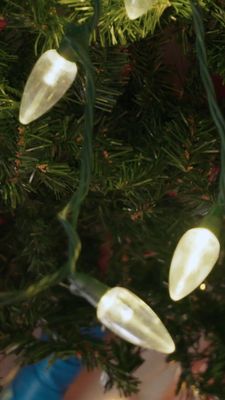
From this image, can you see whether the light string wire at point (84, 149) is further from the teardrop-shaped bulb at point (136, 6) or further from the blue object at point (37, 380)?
the blue object at point (37, 380)

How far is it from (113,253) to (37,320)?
0.37 ft

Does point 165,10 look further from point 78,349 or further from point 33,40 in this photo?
point 78,349

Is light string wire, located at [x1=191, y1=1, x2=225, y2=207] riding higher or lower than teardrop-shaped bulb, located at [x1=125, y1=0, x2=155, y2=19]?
lower

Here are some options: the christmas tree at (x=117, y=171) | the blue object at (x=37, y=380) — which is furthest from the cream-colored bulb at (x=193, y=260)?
the blue object at (x=37, y=380)

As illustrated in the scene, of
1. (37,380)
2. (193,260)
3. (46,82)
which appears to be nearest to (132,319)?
(193,260)

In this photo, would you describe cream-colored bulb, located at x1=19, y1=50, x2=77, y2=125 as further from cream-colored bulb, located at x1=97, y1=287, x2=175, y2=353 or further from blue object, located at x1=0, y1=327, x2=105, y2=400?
blue object, located at x1=0, y1=327, x2=105, y2=400

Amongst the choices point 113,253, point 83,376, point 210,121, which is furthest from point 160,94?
point 83,376

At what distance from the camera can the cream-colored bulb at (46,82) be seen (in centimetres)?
34

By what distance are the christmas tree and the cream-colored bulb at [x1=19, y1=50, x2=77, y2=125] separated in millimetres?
44

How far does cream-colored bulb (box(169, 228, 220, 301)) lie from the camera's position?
35 cm

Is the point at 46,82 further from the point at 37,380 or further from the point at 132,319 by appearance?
the point at 37,380

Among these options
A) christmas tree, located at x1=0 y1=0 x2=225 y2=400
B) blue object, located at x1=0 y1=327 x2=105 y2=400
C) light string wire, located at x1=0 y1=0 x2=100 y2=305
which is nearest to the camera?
light string wire, located at x1=0 y1=0 x2=100 y2=305

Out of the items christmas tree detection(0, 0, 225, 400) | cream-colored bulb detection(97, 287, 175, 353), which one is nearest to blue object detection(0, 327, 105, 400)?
christmas tree detection(0, 0, 225, 400)

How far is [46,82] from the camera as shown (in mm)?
348
